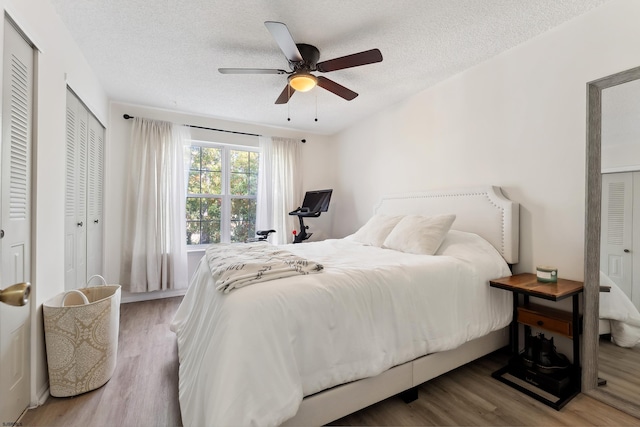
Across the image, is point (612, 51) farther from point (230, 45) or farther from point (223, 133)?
point (223, 133)

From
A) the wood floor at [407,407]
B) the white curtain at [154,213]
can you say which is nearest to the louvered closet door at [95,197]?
the white curtain at [154,213]

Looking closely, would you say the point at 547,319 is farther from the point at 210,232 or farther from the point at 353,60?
the point at 210,232

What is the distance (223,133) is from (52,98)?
7.50ft

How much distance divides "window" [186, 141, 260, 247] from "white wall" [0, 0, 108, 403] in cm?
194

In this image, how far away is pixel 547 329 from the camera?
180 centimetres

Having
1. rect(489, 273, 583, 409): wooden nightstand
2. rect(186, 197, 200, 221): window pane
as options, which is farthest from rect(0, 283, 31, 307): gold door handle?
rect(186, 197, 200, 221): window pane

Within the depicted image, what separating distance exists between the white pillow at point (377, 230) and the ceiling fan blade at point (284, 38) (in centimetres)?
168

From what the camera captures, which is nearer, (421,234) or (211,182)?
(421,234)

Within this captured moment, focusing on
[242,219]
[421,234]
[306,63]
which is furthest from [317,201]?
[306,63]

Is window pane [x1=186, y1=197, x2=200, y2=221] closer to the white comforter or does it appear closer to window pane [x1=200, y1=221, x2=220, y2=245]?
window pane [x1=200, y1=221, x2=220, y2=245]

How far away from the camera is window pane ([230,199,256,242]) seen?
4219 mm

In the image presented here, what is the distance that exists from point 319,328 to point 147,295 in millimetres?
3254

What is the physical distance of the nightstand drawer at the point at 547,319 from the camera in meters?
1.72

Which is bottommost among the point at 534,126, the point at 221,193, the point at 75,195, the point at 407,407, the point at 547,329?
the point at 407,407
